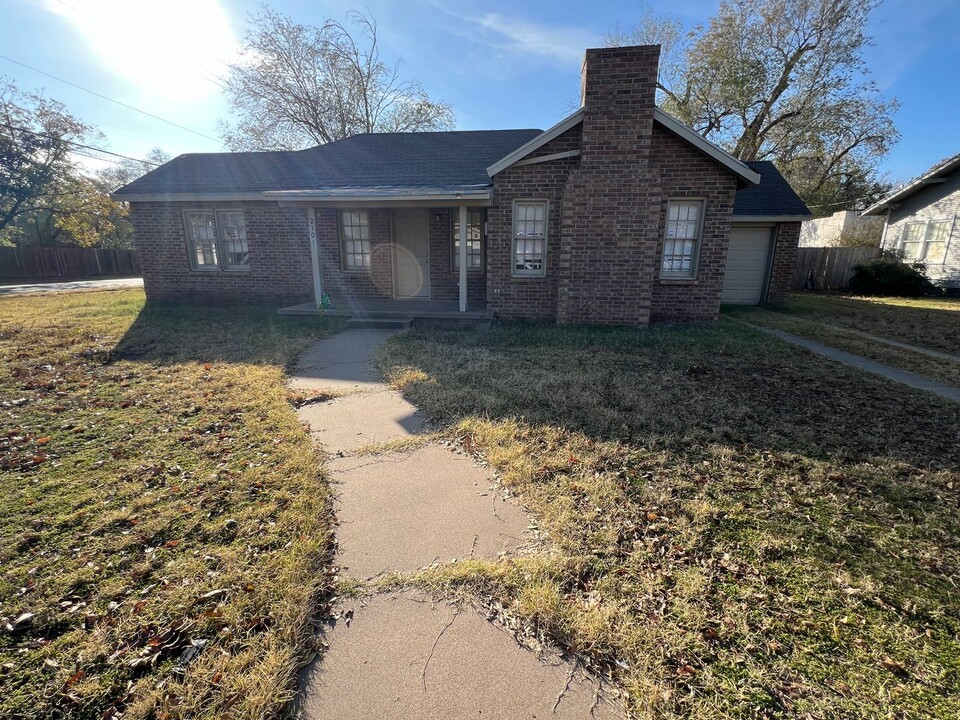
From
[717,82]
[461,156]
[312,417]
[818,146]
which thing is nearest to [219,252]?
[461,156]

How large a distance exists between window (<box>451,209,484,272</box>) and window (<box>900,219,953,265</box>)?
59.8ft

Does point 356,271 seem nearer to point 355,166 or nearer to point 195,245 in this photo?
point 355,166

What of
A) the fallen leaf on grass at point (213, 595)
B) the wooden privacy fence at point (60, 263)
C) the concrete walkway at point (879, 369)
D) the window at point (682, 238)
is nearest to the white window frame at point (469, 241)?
the window at point (682, 238)

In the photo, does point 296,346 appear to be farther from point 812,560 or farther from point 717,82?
point 717,82

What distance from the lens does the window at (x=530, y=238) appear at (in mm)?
8891

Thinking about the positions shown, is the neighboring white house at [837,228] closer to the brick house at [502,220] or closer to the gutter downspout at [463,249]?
the brick house at [502,220]

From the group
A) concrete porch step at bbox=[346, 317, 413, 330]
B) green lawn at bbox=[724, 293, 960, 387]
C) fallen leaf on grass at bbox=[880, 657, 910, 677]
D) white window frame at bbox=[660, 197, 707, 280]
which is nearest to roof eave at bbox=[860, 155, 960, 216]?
green lawn at bbox=[724, 293, 960, 387]

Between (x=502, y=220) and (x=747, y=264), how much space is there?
8.49 meters

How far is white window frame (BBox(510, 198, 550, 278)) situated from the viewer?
28.8 ft

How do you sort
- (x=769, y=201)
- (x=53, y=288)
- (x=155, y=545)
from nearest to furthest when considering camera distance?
1. (x=155, y=545)
2. (x=769, y=201)
3. (x=53, y=288)

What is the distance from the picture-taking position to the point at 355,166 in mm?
11570

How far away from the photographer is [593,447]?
380cm

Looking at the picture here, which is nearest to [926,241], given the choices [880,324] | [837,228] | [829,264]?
[829,264]

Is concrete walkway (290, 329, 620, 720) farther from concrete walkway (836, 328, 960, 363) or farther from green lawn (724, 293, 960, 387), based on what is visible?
concrete walkway (836, 328, 960, 363)
